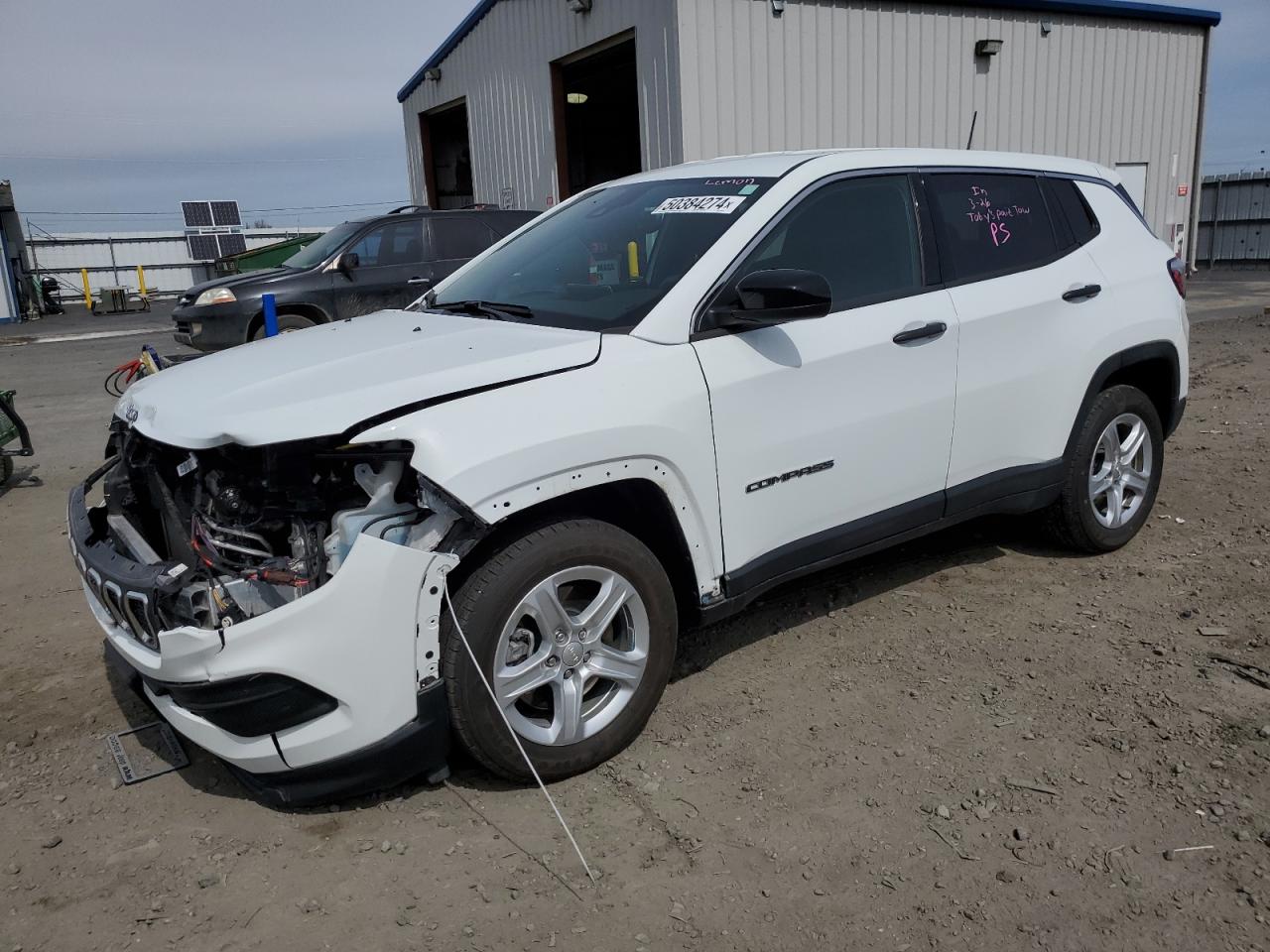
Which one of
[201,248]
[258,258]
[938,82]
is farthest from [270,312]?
[201,248]

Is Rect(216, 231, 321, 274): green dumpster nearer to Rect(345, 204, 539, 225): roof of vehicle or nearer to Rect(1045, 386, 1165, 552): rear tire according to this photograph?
Rect(345, 204, 539, 225): roof of vehicle

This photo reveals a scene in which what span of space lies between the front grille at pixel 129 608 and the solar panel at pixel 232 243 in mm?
39366

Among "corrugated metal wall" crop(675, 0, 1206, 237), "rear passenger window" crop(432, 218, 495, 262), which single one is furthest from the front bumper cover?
"corrugated metal wall" crop(675, 0, 1206, 237)

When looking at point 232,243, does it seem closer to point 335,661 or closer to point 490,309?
point 490,309

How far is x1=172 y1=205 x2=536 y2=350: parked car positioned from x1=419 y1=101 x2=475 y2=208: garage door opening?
728 centimetres

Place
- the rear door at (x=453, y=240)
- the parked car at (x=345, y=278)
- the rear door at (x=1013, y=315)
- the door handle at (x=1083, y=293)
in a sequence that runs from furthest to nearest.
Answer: the rear door at (x=453, y=240), the parked car at (x=345, y=278), the door handle at (x=1083, y=293), the rear door at (x=1013, y=315)

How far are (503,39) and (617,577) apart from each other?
13.9 metres

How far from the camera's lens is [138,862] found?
2.76m

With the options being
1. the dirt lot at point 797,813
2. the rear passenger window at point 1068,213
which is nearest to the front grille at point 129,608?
the dirt lot at point 797,813

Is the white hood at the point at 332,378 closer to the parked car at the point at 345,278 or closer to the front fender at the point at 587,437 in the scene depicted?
the front fender at the point at 587,437

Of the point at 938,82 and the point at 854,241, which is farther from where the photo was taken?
the point at 938,82

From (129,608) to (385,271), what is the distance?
9.02 meters

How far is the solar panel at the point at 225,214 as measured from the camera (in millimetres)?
40291

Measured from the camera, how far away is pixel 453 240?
38.0ft
